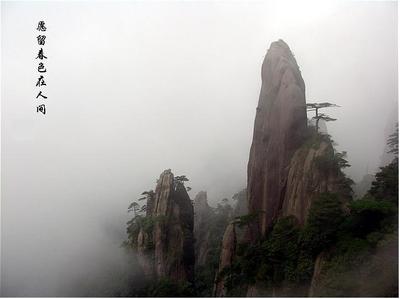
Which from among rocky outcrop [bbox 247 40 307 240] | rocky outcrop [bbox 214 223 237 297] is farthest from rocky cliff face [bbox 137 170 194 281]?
rocky outcrop [bbox 247 40 307 240]

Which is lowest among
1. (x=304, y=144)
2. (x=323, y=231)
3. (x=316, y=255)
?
(x=316, y=255)

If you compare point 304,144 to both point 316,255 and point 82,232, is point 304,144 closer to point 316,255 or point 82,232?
point 316,255

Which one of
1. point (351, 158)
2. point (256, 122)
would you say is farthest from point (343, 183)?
point (351, 158)

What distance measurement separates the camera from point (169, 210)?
110 feet

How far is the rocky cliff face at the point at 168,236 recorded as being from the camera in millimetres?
31562

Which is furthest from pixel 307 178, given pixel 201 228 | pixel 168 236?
pixel 201 228

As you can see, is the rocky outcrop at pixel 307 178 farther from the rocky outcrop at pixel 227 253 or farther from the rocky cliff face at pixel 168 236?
the rocky cliff face at pixel 168 236

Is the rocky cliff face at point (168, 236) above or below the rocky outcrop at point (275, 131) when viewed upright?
below

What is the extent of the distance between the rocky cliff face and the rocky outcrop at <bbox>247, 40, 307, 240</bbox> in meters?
9.83

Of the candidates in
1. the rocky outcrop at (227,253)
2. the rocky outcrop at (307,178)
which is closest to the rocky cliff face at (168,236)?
the rocky outcrop at (227,253)

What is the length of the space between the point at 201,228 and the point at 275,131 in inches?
1108

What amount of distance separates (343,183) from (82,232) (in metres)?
38.0

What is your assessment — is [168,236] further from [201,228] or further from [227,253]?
[201,228]

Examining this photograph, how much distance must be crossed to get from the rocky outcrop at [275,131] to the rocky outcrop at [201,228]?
2067 centimetres
